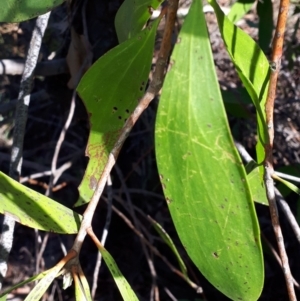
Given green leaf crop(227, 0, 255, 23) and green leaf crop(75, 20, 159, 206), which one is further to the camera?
green leaf crop(227, 0, 255, 23)

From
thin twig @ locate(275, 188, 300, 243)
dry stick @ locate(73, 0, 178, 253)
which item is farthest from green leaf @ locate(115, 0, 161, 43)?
thin twig @ locate(275, 188, 300, 243)

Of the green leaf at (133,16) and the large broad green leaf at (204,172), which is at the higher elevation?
the green leaf at (133,16)

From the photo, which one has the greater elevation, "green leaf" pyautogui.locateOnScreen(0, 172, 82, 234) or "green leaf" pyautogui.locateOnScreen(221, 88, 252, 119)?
"green leaf" pyautogui.locateOnScreen(0, 172, 82, 234)

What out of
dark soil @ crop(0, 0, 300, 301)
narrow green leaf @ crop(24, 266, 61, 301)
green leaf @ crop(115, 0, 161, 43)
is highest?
green leaf @ crop(115, 0, 161, 43)

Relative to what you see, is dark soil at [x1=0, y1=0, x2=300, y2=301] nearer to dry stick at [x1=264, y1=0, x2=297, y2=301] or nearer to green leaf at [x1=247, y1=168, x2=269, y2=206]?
green leaf at [x1=247, y1=168, x2=269, y2=206]

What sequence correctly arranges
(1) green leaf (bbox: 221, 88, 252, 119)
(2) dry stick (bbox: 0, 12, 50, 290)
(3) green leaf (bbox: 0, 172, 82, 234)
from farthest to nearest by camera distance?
1. (1) green leaf (bbox: 221, 88, 252, 119)
2. (2) dry stick (bbox: 0, 12, 50, 290)
3. (3) green leaf (bbox: 0, 172, 82, 234)

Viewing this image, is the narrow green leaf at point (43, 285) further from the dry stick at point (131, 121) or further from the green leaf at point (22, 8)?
the green leaf at point (22, 8)

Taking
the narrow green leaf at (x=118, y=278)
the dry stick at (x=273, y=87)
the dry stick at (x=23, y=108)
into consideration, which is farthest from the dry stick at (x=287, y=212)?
the dry stick at (x=23, y=108)
